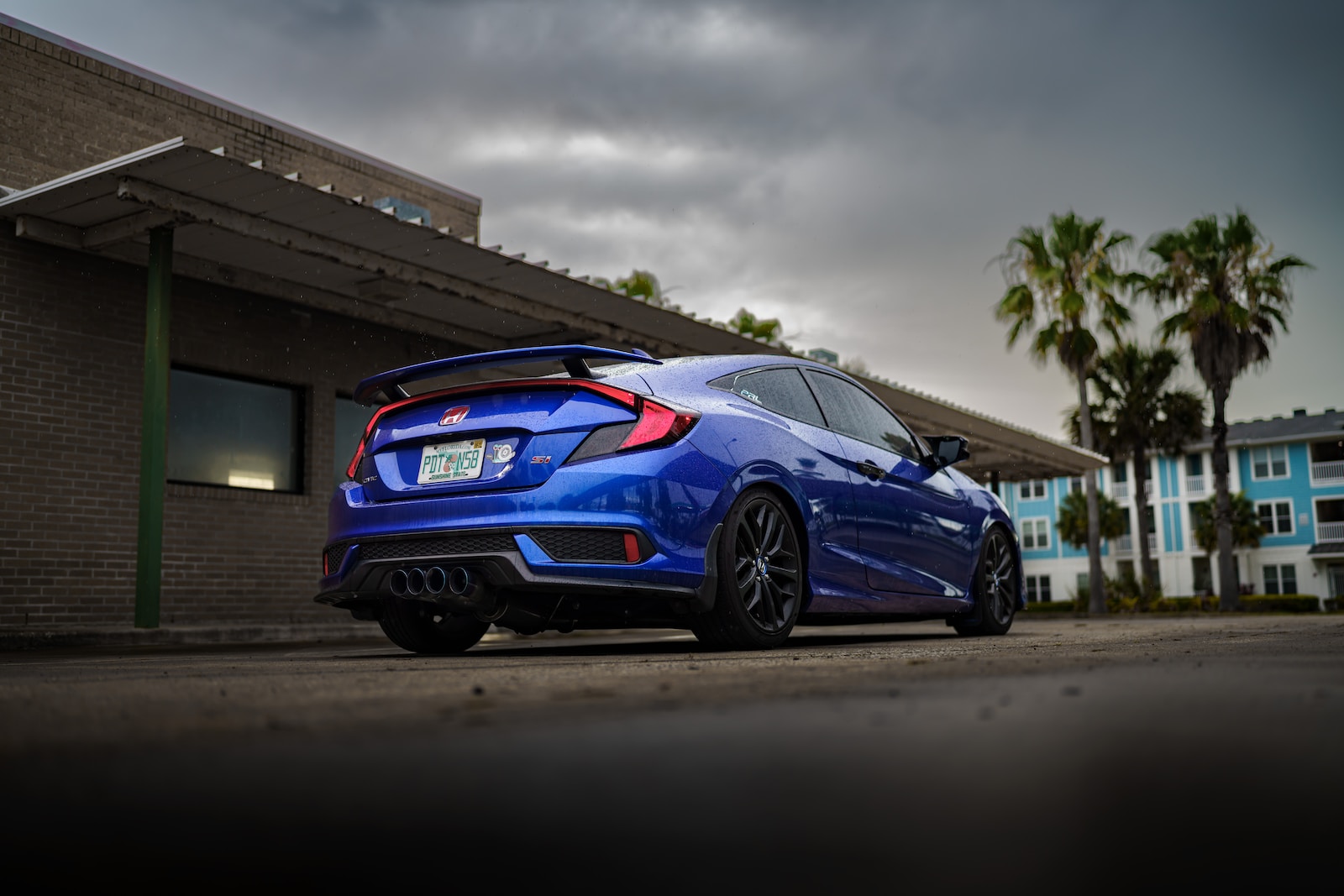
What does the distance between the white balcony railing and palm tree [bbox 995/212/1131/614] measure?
3197 cm

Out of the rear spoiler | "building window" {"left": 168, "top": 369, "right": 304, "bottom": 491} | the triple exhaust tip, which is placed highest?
"building window" {"left": 168, "top": 369, "right": 304, "bottom": 491}

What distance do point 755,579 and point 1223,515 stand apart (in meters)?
38.1

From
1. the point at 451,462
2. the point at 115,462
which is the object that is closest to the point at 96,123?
the point at 115,462

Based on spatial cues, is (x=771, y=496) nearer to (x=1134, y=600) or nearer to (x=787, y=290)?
(x=787, y=290)

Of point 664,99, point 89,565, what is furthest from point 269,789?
point 664,99

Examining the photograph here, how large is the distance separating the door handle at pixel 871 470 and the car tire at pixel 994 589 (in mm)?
1480

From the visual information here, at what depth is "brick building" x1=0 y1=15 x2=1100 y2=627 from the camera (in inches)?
371

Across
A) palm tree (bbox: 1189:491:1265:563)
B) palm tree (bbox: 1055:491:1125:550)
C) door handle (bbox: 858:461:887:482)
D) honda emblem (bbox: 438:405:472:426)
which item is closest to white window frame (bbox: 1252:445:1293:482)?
palm tree (bbox: 1189:491:1265:563)

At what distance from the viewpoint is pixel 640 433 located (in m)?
4.78

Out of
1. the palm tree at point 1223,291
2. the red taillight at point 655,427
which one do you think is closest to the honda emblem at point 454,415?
the red taillight at point 655,427

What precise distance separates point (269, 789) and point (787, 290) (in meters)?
25.5

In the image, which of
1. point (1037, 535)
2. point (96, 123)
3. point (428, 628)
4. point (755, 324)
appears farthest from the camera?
point (1037, 535)

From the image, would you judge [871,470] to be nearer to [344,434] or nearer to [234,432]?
[234,432]

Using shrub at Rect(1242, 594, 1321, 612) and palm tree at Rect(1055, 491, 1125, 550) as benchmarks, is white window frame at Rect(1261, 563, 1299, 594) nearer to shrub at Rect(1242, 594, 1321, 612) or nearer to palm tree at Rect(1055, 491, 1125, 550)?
palm tree at Rect(1055, 491, 1125, 550)
